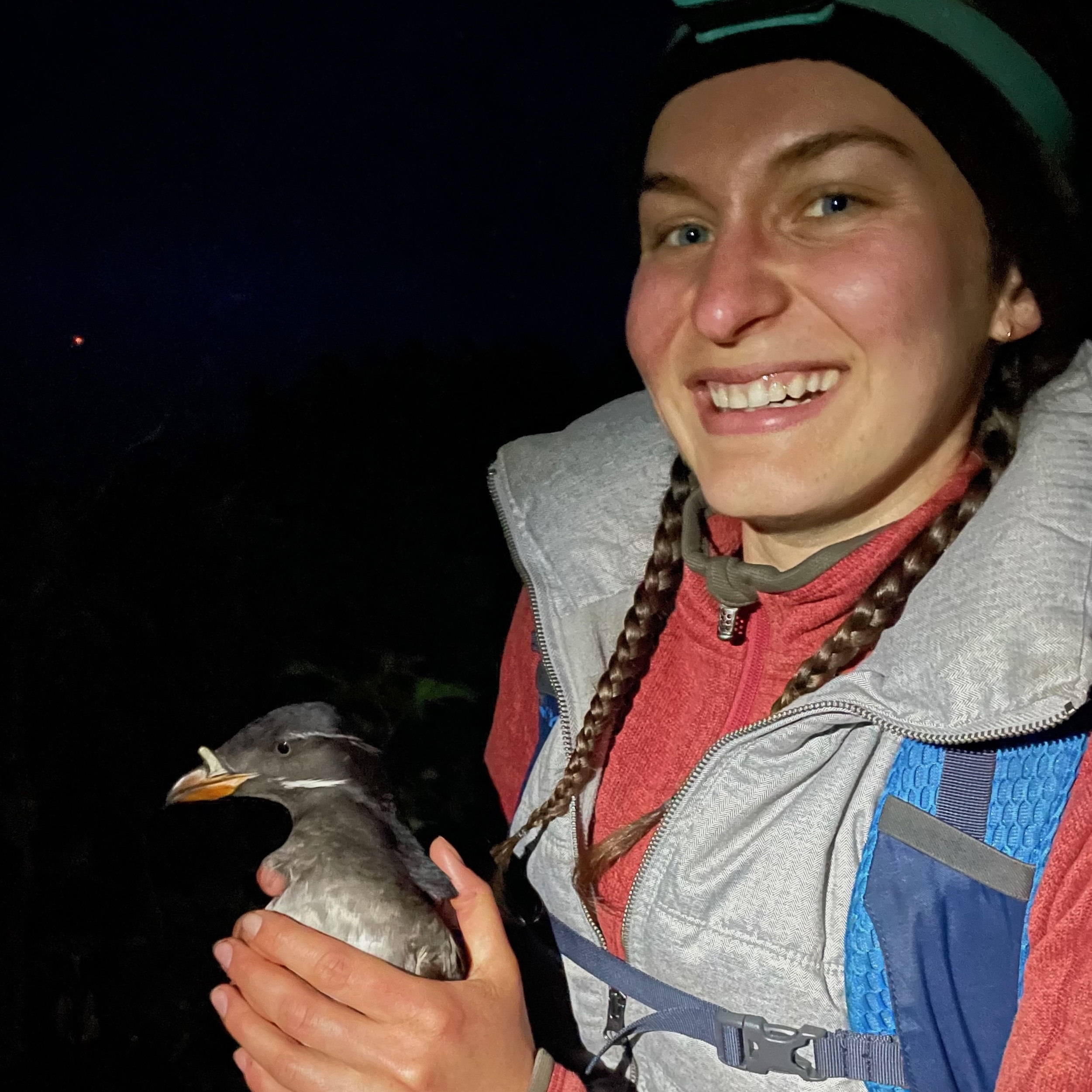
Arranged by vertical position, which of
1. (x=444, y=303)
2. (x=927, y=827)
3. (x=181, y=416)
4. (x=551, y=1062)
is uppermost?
(x=444, y=303)

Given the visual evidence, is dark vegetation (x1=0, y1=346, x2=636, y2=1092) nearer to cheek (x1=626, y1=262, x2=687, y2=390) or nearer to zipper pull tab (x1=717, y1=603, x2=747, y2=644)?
zipper pull tab (x1=717, y1=603, x2=747, y2=644)

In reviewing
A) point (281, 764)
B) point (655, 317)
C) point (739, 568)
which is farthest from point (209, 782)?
point (655, 317)

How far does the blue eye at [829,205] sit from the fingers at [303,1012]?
47.5 inches

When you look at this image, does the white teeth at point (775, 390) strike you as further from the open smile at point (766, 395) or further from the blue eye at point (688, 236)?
the blue eye at point (688, 236)

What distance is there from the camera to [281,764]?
1606 mm

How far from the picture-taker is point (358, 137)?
6.50 feet

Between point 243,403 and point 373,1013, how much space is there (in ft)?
3.79

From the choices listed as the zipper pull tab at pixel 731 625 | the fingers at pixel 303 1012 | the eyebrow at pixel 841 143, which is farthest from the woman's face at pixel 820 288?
the fingers at pixel 303 1012

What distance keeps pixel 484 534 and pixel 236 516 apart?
658mm

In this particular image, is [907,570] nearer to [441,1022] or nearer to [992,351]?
[992,351]

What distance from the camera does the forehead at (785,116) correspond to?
1.20m

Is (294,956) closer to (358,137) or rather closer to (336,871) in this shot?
(336,871)

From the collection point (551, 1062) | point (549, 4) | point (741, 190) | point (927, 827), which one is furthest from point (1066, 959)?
point (549, 4)

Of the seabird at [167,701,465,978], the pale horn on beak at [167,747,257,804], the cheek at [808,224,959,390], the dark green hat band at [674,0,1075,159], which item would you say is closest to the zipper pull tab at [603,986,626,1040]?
the seabird at [167,701,465,978]
